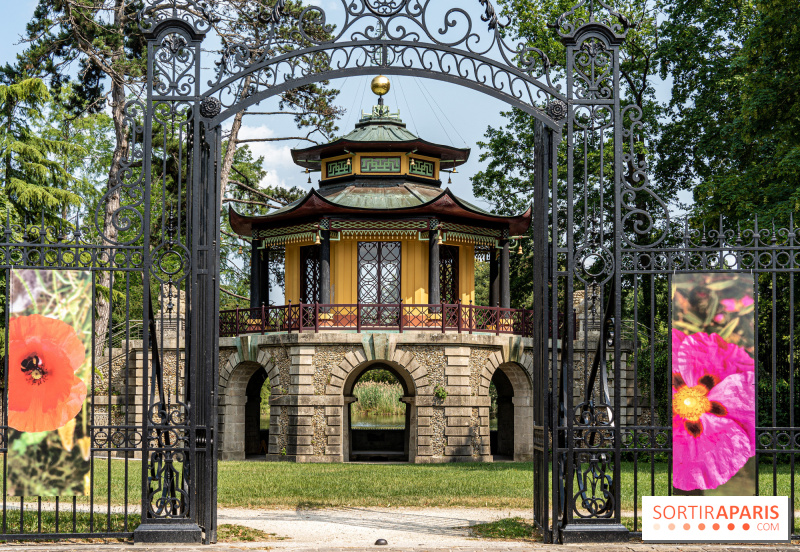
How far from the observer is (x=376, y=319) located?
23812 mm

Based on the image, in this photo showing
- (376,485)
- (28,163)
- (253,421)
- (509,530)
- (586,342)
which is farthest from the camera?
(253,421)

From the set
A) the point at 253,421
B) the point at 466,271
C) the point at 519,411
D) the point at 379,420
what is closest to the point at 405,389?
the point at 519,411

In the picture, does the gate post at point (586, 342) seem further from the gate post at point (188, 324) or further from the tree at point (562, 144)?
the tree at point (562, 144)

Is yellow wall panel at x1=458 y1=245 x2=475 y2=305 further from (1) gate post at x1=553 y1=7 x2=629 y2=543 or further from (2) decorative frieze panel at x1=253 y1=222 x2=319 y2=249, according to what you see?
(1) gate post at x1=553 y1=7 x2=629 y2=543

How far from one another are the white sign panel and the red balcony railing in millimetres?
14362

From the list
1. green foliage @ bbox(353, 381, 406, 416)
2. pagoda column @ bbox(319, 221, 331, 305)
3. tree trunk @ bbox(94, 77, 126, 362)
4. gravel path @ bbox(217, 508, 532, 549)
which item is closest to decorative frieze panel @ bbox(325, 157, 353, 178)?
pagoda column @ bbox(319, 221, 331, 305)

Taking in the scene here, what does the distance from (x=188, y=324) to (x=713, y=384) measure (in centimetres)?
505

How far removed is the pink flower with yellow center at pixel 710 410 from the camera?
8.75 metres

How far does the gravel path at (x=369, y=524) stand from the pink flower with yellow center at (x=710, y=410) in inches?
70.6

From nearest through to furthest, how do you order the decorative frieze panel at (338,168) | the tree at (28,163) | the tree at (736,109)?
the tree at (736,109)
the tree at (28,163)
the decorative frieze panel at (338,168)

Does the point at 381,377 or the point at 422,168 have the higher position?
the point at 422,168

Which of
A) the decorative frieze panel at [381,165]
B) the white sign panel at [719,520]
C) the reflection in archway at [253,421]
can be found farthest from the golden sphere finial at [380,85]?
the white sign panel at [719,520]

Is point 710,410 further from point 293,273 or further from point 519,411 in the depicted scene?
point 293,273

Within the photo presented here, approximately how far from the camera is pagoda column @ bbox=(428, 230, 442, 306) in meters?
24.2
